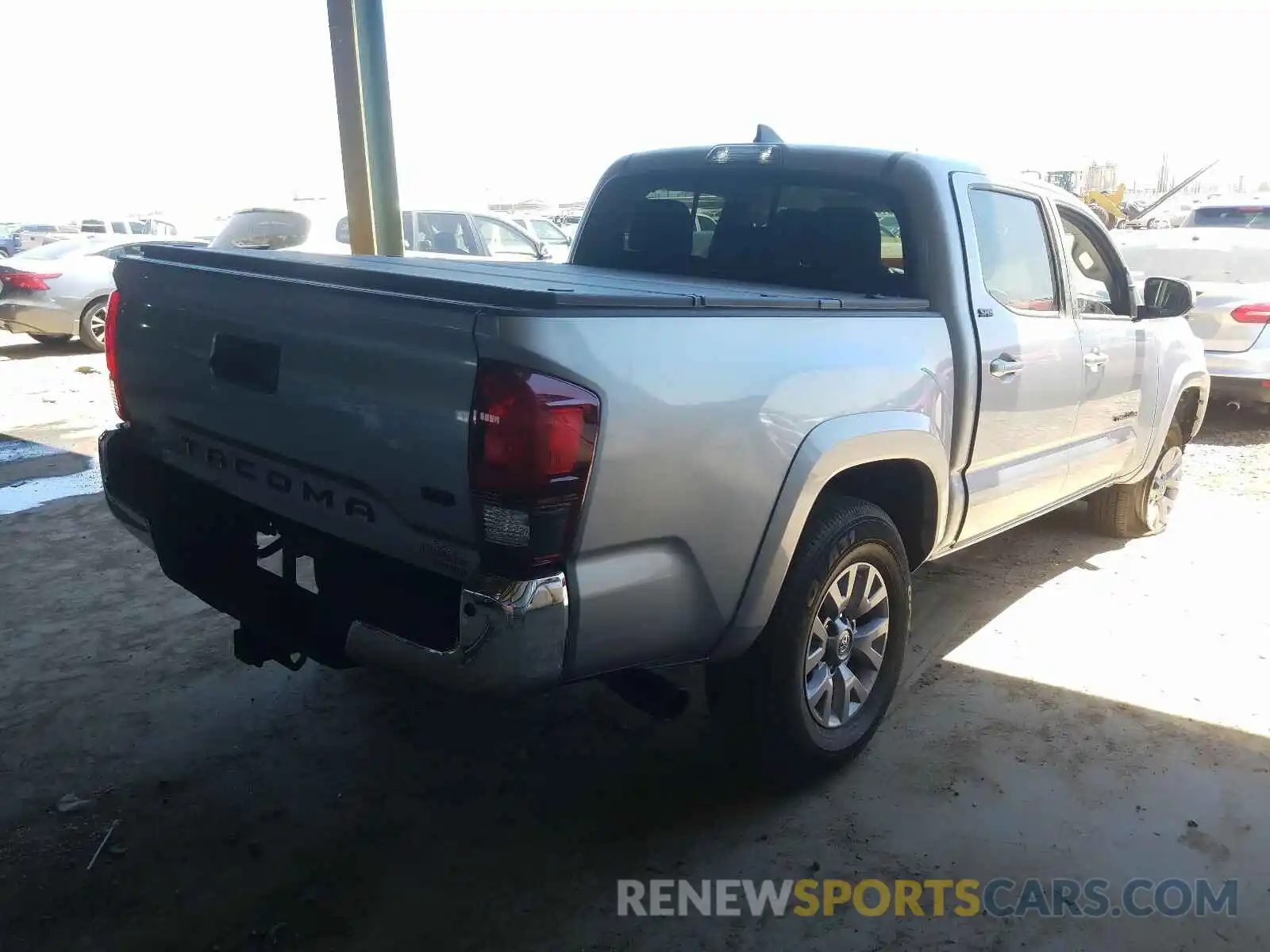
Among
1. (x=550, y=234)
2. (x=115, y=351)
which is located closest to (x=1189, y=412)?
(x=115, y=351)

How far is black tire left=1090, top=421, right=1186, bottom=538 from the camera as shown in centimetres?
512

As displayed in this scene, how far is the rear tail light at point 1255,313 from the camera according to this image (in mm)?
7207

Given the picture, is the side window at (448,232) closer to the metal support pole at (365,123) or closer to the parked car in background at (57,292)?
the parked car in background at (57,292)

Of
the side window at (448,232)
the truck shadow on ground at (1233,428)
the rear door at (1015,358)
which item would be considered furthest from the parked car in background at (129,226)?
the rear door at (1015,358)

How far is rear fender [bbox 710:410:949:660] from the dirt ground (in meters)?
0.66

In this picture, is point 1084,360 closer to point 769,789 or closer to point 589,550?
point 769,789

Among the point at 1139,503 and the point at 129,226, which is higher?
the point at 129,226

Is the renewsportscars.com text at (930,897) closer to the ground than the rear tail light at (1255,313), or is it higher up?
closer to the ground

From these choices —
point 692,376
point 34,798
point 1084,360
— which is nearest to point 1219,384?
point 1084,360

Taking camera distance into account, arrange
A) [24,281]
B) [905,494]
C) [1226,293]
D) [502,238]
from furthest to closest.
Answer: [502,238]
[24,281]
[1226,293]
[905,494]

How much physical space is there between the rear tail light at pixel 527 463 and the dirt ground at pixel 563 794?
1.01 m

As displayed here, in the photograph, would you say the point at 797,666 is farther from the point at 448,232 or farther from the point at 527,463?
the point at 448,232

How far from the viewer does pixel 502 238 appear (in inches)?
411

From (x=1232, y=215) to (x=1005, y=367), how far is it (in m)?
9.12
